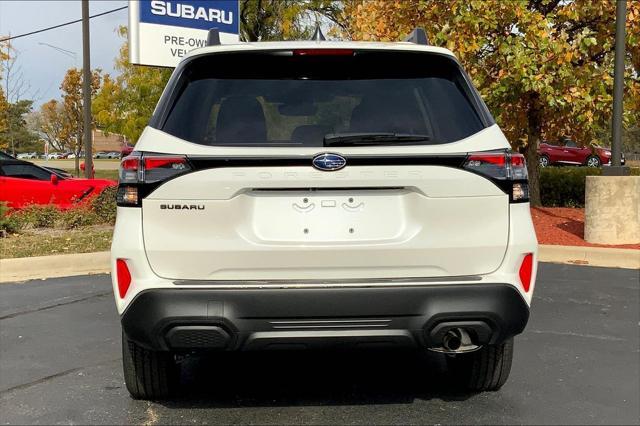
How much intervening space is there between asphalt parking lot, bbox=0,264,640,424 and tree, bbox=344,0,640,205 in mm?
5795

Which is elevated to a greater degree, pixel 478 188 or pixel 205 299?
pixel 478 188

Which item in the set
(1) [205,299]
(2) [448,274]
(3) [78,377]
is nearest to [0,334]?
(3) [78,377]

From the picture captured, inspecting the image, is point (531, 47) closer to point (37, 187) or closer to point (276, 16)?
point (37, 187)

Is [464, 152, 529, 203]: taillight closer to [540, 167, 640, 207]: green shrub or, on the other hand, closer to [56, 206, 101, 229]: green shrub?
[56, 206, 101, 229]: green shrub

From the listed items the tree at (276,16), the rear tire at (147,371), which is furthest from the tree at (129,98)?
the rear tire at (147,371)

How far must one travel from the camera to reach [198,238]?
297cm

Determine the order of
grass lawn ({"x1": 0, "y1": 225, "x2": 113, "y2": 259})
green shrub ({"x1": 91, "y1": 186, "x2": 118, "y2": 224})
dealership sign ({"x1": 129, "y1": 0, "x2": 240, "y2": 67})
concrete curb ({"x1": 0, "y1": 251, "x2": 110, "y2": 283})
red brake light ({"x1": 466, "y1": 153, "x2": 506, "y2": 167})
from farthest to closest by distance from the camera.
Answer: green shrub ({"x1": 91, "y1": 186, "x2": 118, "y2": 224}) → dealership sign ({"x1": 129, "y1": 0, "x2": 240, "y2": 67}) → grass lawn ({"x1": 0, "y1": 225, "x2": 113, "y2": 259}) → concrete curb ({"x1": 0, "y1": 251, "x2": 110, "y2": 283}) → red brake light ({"x1": 466, "y1": 153, "x2": 506, "y2": 167})

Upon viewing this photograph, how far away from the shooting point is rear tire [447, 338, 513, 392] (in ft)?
12.1

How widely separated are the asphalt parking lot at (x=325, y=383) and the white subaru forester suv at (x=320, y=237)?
27.8 inches

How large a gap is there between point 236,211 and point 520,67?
→ 8.60m

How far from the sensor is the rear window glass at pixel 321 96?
10.4 feet

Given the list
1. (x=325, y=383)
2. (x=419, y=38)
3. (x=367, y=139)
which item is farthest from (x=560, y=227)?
(x=367, y=139)

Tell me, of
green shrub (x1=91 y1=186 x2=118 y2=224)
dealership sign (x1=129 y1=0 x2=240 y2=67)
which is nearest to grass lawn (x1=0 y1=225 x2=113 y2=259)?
green shrub (x1=91 y1=186 x2=118 y2=224)

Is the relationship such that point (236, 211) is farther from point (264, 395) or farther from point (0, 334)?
point (0, 334)
